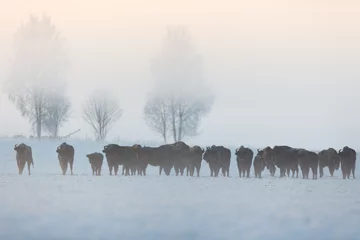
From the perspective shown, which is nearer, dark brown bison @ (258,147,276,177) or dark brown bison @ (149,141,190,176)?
dark brown bison @ (149,141,190,176)

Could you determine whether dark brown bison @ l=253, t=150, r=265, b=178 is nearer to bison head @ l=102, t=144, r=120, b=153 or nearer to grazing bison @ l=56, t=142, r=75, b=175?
bison head @ l=102, t=144, r=120, b=153

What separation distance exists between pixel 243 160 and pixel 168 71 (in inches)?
162

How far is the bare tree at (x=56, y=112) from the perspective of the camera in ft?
35.7

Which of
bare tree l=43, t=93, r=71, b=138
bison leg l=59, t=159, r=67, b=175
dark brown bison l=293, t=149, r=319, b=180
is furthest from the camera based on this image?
dark brown bison l=293, t=149, r=319, b=180

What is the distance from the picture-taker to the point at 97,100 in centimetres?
1077

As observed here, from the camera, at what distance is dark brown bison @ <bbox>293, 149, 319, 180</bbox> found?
1405 centimetres

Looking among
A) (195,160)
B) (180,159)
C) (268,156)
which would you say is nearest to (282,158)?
(268,156)

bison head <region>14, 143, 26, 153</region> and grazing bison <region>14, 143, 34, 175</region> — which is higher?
bison head <region>14, 143, 26, 153</region>

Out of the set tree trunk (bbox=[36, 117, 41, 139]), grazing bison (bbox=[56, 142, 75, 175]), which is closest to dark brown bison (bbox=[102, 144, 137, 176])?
grazing bison (bbox=[56, 142, 75, 175])

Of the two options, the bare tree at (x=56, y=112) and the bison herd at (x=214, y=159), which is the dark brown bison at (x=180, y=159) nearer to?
the bison herd at (x=214, y=159)

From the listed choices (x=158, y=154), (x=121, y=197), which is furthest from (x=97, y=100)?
(x=158, y=154)

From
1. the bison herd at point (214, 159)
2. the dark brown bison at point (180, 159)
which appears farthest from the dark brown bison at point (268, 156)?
the dark brown bison at point (180, 159)

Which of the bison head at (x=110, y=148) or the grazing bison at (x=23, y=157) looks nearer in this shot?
the bison head at (x=110, y=148)

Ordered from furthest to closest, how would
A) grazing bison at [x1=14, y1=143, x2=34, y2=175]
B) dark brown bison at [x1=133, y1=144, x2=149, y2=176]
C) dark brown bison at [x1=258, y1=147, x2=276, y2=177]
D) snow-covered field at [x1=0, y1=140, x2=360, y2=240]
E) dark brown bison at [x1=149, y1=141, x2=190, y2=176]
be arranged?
dark brown bison at [x1=258, y1=147, x2=276, y2=177] < dark brown bison at [x1=133, y1=144, x2=149, y2=176] < dark brown bison at [x1=149, y1=141, x2=190, y2=176] < grazing bison at [x1=14, y1=143, x2=34, y2=175] < snow-covered field at [x1=0, y1=140, x2=360, y2=240]
